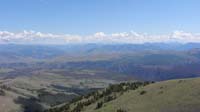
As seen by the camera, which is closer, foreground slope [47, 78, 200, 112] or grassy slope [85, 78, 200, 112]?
grassy slope [85, 78, 200, 112]

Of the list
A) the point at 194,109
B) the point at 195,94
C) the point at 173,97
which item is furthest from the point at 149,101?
the point at 194,109

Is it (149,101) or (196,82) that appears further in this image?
(196,82)

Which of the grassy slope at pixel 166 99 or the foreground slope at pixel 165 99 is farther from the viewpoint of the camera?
the foreground slope at pixel 165 99

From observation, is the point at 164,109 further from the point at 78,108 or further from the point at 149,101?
the point at 78,108

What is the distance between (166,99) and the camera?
3568 inches

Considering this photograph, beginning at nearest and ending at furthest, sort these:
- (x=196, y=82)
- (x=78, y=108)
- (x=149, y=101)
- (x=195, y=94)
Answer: (x=195, y=94) → (x=149, y=101) → (x=196, y=82) → (x=78, y=108)

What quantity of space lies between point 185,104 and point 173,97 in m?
10.5

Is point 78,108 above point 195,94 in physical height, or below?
below

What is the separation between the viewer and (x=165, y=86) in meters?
110

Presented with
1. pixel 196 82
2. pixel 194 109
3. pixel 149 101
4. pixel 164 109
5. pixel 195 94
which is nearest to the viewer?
pixel 194 109

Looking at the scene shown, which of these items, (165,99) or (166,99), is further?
(165,99)

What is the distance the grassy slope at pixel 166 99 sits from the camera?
7988cm

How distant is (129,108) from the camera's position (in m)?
89.4

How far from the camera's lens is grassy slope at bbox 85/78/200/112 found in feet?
262
